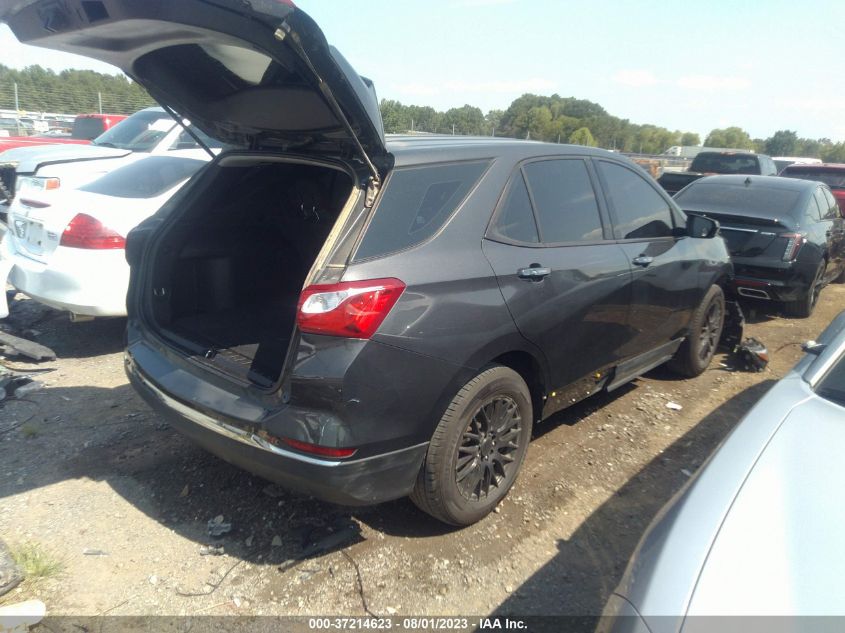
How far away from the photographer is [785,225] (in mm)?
6566

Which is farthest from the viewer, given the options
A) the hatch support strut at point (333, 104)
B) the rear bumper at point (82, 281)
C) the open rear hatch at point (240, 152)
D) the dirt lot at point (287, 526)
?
the rear bumper at point (82, 281)

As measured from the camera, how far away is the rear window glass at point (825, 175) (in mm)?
12406

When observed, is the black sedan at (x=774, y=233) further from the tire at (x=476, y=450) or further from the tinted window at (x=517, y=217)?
the tire at (x=476, y=450)

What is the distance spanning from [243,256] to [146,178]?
2.10 m

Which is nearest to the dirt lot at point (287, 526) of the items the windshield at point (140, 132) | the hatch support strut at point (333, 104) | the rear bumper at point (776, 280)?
the hatch support strut at point (333, 104)

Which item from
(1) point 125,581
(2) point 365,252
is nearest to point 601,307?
(2) point 365,252

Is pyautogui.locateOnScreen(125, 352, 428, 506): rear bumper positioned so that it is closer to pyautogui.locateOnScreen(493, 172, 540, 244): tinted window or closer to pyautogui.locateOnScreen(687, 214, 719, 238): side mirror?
pyautogui.locateOnScreen(493, 172, 540, 244): tinted window

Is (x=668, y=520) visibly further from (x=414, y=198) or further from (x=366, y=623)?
(x=414, y=198)

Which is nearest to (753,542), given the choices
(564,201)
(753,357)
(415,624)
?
(415,624)

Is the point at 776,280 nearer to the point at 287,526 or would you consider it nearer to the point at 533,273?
the point at 533,273

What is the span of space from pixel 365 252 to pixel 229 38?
94 cm

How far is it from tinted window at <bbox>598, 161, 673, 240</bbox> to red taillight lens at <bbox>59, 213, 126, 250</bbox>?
365 centimetres

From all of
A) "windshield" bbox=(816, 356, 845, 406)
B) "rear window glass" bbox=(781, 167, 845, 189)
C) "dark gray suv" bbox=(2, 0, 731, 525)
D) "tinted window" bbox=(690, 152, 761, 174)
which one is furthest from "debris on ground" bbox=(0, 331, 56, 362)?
"tinted window" bbox=(690, 152, 761, 174)

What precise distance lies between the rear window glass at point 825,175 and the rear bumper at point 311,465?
1296 cm
